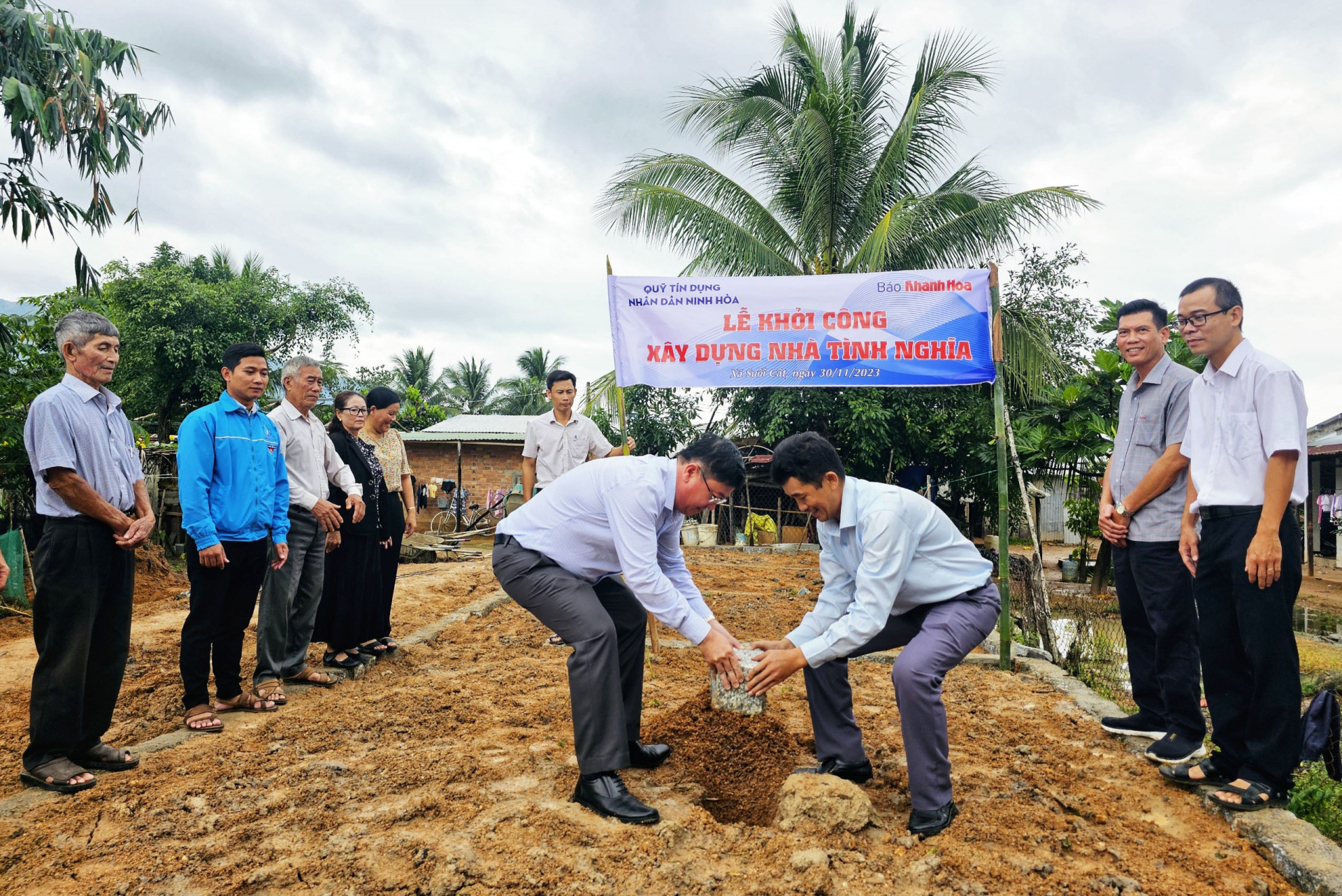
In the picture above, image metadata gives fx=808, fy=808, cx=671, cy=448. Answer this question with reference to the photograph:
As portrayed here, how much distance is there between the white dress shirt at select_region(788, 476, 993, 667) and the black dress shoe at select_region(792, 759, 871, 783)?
42cm

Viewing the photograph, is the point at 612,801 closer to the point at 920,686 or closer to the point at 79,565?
the point at 920,686

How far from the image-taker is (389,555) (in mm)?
4836

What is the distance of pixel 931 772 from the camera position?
8.48 ft

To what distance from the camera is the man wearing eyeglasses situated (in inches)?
107

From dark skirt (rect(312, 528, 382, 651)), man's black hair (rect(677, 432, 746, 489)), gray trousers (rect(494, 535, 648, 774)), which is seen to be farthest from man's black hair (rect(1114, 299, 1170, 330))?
dark skirt (rect(312, 528, 382, 651))

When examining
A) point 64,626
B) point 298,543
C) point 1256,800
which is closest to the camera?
point 1256,800

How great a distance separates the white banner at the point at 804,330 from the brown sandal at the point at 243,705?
2.54 m

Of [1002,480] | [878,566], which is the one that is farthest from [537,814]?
[1002,480]

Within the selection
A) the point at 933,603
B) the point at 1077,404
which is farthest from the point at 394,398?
the point at 1077,404

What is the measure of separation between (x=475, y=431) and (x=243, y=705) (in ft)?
61.3

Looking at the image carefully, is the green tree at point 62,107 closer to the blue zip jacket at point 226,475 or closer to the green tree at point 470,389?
the blue zip jacket at point 226,475

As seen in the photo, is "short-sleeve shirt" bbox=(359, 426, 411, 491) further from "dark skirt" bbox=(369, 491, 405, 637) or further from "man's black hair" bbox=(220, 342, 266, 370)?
"man's black hair" bbox=(220, 342, 266, 370)

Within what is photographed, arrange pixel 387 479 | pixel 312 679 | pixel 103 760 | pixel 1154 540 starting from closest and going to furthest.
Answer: pixel 103 760 < pixel 1154 540 < pixel 312 679 < pixel 387 479

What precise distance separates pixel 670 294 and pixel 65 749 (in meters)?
3.67
